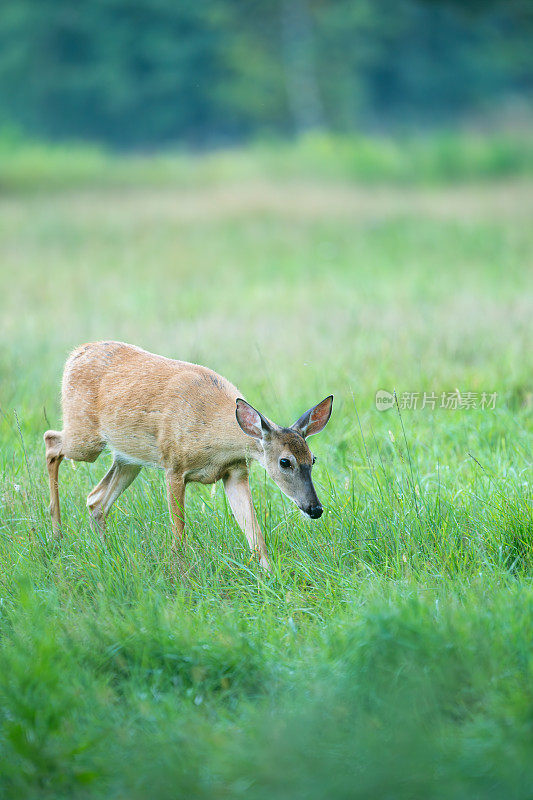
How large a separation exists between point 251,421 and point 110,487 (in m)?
0.96

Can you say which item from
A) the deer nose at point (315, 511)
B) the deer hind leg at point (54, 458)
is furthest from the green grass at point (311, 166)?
the deer nose at point (315, 511)

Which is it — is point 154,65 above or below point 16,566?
above

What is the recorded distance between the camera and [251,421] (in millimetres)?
4176

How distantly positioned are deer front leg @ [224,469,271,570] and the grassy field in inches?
3.6

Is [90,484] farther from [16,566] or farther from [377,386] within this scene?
[377,386]

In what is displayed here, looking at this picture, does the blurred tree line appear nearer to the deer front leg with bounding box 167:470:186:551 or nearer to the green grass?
the green grass

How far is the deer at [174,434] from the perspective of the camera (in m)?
4.18

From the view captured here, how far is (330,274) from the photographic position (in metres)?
12.7

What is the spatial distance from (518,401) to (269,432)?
9.27 feet

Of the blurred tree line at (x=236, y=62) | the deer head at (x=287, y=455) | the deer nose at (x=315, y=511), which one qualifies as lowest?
the deer nose at (x=315, y=511)

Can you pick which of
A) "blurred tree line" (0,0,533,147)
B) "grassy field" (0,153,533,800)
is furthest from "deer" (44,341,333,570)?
"blurred tree line" (0,0,533,147)

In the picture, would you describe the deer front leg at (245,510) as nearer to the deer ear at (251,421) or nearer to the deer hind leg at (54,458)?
the deer ear at (251,421)

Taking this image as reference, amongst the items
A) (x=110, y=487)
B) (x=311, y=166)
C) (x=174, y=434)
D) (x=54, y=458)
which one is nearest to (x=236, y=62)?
(x=311, y=166)

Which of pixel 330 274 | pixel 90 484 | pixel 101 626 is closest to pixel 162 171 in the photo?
pixel 330 274
